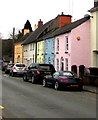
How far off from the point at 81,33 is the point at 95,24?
6.76ft

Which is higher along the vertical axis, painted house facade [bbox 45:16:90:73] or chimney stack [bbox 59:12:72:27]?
chimney stack [bbox 59:12:72:27]

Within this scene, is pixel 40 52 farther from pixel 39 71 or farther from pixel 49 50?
pixel 39 71

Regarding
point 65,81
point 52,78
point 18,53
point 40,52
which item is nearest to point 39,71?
point 52,78

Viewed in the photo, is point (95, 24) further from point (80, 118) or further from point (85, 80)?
point (80, 118)

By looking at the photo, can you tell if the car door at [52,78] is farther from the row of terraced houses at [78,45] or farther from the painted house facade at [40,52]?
the painted house facade at [40,52]

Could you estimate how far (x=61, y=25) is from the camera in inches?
1485

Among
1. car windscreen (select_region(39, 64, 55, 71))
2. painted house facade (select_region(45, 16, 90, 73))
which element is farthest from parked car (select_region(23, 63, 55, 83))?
painted house facade (select_region(45, 16, 90, 73))

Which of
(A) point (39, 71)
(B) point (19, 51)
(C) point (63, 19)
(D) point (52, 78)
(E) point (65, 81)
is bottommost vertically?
(E) point (65, 81)

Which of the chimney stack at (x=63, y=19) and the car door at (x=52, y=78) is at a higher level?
the chimney stack at (x=63, y=19)

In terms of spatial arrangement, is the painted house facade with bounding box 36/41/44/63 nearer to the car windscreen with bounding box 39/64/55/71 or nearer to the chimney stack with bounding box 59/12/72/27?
the chimney stack with bounding box 59/12/72/27

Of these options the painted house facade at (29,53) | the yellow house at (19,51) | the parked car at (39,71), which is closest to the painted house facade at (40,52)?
the painted house facade at (29,53)

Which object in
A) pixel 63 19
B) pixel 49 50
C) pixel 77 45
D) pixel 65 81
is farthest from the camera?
pixel 63 19

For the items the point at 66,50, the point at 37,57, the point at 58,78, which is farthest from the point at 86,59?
the point at 37,57

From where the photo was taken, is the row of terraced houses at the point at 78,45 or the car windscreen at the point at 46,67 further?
the row of terraced houses at the point at 78,45
